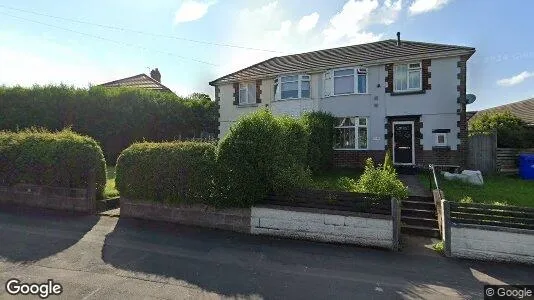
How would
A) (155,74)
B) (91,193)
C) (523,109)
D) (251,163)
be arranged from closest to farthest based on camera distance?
(251,163), (91,193), (523,109), (155,74)

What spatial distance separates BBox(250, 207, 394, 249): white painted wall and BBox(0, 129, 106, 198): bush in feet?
14.4

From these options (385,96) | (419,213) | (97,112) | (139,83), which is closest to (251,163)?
(419,213)

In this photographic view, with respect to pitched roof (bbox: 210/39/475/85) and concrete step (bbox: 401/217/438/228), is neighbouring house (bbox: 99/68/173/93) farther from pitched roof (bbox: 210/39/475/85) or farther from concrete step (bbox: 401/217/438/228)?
concrete step (bbox: 401/217/438/228)

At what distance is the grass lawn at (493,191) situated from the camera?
8852 mm

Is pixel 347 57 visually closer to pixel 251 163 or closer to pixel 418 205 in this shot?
pixel 418 205

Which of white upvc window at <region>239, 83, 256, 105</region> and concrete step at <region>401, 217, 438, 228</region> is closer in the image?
concrete step at <region>401, 217, 438, 228</region>

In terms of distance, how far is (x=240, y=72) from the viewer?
2095 cm

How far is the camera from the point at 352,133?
16641mm

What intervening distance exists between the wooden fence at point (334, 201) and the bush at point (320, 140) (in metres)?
5.20

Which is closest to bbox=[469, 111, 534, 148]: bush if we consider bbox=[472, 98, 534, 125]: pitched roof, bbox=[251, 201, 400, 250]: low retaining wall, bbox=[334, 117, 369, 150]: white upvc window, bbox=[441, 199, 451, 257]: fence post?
bbox=[334, 117, 369, 150]: white upvc window

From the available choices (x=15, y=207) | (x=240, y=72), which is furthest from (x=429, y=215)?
(x=240, y=72)

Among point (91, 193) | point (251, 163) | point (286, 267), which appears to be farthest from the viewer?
point (91, 193)

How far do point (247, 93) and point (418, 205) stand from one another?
1327 cm

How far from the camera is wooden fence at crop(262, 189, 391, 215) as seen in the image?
21.6 ft
